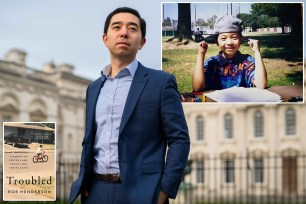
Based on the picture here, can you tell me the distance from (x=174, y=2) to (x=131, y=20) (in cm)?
147

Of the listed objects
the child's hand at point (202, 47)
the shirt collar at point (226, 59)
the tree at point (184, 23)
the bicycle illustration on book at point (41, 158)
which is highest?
the tree at point (184, 23)

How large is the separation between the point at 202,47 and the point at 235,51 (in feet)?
0.59

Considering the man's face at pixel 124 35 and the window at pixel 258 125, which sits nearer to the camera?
the man's face at pixel 124 35

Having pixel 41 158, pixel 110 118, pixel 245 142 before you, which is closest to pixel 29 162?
pixel 41 158

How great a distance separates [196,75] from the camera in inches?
130

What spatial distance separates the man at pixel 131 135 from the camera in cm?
186

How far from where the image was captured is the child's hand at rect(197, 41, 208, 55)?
3352 millimetres

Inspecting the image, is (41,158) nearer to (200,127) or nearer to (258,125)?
(258,125)

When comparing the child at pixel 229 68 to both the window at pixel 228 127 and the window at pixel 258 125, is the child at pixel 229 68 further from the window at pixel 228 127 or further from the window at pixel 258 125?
the window at pixel 228 127

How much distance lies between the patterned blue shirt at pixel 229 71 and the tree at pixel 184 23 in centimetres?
22

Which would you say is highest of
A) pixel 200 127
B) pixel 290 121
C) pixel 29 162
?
pixel 29 162

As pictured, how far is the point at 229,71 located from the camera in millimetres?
3260

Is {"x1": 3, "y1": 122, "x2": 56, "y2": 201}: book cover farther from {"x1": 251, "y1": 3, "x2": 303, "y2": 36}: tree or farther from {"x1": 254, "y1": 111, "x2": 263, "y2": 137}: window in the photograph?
{"x1": 254, "y1": 111, "x2": 263, "y2": 137}: window

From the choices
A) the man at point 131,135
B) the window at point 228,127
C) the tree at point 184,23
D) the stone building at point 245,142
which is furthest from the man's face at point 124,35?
the window at point 228,127
